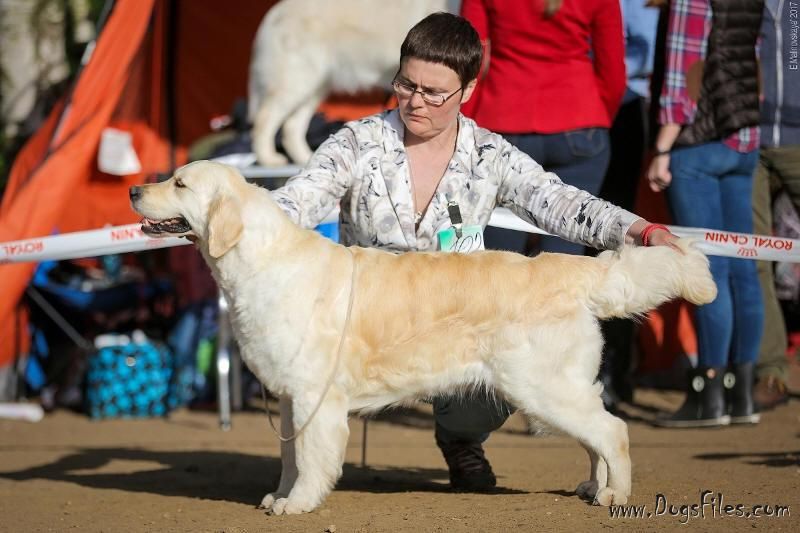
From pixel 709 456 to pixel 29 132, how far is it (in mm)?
5912

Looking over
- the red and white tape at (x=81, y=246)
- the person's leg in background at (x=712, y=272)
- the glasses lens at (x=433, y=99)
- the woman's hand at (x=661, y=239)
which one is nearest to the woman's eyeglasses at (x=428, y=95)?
the glasses lens at (x=433, y=99)

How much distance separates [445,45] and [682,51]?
2234mm

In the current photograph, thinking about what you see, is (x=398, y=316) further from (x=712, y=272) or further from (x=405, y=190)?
(x=712, y=272)

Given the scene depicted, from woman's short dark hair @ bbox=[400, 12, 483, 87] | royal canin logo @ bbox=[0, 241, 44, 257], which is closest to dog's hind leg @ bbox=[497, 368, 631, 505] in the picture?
woman's short dark hair @ bbox=[400, 12, 483, 87]

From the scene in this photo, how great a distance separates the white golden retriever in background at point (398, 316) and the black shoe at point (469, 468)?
0.70 meters

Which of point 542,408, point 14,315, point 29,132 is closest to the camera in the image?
point 542,408

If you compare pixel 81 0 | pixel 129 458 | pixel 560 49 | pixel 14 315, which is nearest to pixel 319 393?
pixel 129 458

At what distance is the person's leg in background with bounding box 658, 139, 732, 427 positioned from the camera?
595 cm

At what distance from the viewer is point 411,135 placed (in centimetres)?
435

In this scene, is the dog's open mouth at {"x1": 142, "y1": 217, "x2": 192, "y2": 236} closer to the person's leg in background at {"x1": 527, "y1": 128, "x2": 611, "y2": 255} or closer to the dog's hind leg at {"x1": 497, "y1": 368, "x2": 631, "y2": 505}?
the dog's hind leg at {"x1": 497, "y1": 368, "x2": 631, "y2": 505}

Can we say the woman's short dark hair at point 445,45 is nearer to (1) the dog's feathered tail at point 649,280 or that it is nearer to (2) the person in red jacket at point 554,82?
(1) the dog's feathered tail at point 649,280

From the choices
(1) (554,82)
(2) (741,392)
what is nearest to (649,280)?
(1) (554,82)

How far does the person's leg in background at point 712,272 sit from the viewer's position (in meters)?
5.95

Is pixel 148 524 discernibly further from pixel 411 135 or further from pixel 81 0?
pixel 81 0
